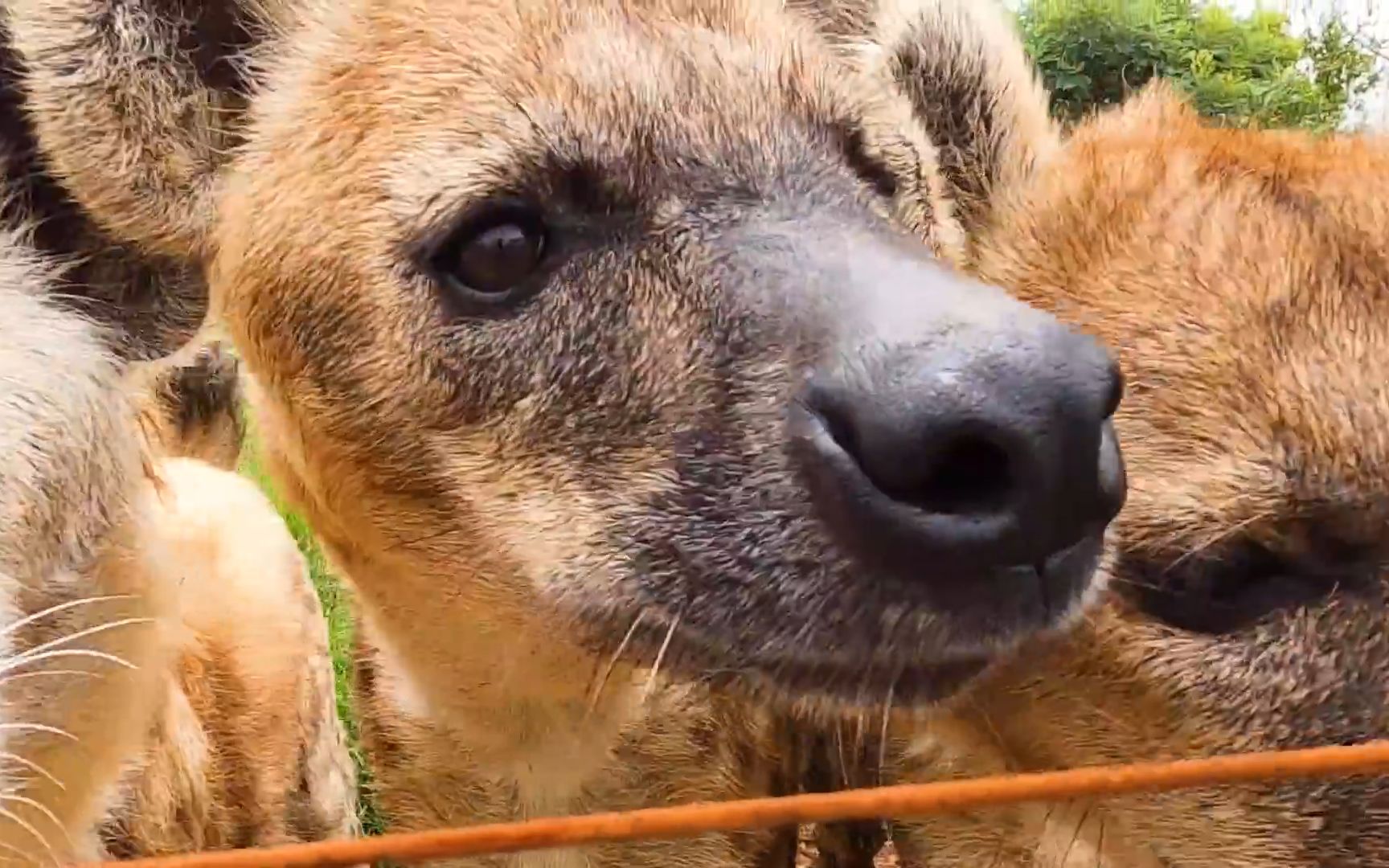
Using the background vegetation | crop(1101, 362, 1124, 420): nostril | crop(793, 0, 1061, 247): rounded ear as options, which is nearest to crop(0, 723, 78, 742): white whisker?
crop(1101, 362, 1124, 420): nostril

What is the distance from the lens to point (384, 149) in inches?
76.5

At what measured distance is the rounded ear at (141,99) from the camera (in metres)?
2.01

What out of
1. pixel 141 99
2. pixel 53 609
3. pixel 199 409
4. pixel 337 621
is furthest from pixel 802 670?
pixel 337 621

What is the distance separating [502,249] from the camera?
187 centimetres

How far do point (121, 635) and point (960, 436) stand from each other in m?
1.45

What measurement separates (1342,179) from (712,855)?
155 centimetres

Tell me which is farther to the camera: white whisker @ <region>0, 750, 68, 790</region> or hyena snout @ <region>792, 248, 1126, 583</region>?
white whisker @ <region>0, 750, 68, 790</region>

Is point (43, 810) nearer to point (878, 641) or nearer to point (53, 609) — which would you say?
point (53, 609)

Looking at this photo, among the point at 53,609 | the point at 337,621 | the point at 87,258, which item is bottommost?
the point at 337,621

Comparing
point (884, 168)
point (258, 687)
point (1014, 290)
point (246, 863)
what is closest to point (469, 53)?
point (884, 168)

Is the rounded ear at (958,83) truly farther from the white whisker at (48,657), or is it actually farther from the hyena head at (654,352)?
the white whisker at (48,657)

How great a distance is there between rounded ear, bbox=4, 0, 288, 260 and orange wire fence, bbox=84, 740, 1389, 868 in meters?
1.13

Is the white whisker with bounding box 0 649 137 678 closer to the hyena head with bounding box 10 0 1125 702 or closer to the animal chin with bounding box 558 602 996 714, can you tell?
the hyena head with bounding box 10 0 1125 702

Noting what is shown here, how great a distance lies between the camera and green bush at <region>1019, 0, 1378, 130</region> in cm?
389
